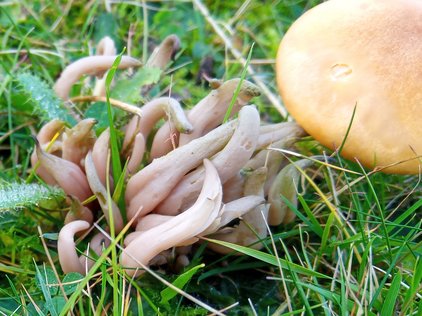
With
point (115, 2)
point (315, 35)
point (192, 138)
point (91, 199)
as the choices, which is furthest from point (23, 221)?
point (115, 2)

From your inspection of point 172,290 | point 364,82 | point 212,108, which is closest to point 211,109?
point 212,108

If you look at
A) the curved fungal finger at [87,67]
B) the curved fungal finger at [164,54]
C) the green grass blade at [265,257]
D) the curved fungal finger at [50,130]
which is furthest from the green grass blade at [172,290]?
the curved fungal finger at [164,54]

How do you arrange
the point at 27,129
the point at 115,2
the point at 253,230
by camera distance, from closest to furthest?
the point at 253,230, the point at 27,129, the point at 115,2

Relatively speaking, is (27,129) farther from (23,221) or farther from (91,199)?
(91,199)

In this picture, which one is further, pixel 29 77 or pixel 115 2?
pixel 115 2

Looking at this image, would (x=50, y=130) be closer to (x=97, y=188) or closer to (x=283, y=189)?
(x=97, y=188)

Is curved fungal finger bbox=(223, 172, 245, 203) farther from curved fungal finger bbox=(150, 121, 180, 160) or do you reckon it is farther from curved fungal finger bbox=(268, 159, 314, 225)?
curved fungal finger bbox=(150, 121, 180, 160)
